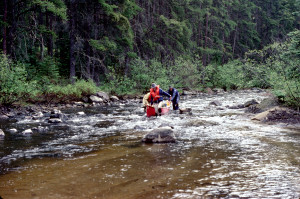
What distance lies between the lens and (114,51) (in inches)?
1066

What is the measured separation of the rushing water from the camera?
445 cm

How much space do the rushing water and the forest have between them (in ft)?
18.2

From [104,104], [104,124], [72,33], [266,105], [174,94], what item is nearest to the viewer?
[104,124]

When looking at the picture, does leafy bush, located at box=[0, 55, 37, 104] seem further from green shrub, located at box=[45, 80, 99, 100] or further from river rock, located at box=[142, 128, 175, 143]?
river rock, located at box=[142, 128, 175, 143]

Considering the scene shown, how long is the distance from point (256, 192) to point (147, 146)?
3.65m

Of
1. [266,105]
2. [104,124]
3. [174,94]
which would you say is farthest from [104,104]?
[266,105]

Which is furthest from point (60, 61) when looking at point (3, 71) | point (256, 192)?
point (256, 192)

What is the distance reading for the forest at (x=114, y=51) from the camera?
1412cm

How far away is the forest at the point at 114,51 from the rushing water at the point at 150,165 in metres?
5.55

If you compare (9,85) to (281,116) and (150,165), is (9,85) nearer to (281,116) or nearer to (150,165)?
(150,165)

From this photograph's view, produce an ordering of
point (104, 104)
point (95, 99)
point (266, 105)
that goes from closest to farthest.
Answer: point (266, 105), point (104, 104), point (95, 99)

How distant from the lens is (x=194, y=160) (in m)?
6.18

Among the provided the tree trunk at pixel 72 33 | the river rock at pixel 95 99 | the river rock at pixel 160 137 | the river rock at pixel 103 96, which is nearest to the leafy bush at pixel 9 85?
the river rock at pixel 95 99

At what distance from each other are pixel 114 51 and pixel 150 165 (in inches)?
881
